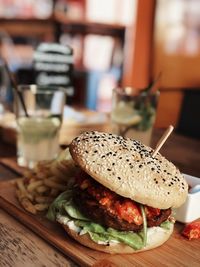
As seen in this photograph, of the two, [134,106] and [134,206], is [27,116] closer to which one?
[134,106]

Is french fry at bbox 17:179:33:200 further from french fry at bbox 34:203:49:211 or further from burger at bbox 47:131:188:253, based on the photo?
burger at bbox 47:131:188:253

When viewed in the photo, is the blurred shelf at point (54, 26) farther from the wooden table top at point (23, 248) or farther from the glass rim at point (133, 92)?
the wooden table top at point (23, 248)

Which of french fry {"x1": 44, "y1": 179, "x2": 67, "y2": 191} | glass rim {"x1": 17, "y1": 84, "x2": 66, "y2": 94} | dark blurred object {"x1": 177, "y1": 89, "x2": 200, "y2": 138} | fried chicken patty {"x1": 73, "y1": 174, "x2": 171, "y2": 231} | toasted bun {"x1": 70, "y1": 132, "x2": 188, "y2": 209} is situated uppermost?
glass rim {"x1": 17, "y1": 84, "x2": 66, "y2": 94}

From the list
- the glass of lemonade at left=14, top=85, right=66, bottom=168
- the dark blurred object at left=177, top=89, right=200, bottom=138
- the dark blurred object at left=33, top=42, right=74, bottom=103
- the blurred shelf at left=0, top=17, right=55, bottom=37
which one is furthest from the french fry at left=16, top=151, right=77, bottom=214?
the blurred shelf at left=0, top=17, right=55, bottom=37

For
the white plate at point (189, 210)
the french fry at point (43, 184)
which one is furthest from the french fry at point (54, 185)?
the white plate at point (189, 210)

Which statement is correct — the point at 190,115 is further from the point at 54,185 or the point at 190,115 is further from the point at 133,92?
the point at 54,185

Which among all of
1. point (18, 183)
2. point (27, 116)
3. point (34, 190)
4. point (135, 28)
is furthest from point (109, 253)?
point (135, 28)

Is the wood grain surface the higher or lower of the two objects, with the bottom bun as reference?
lower
